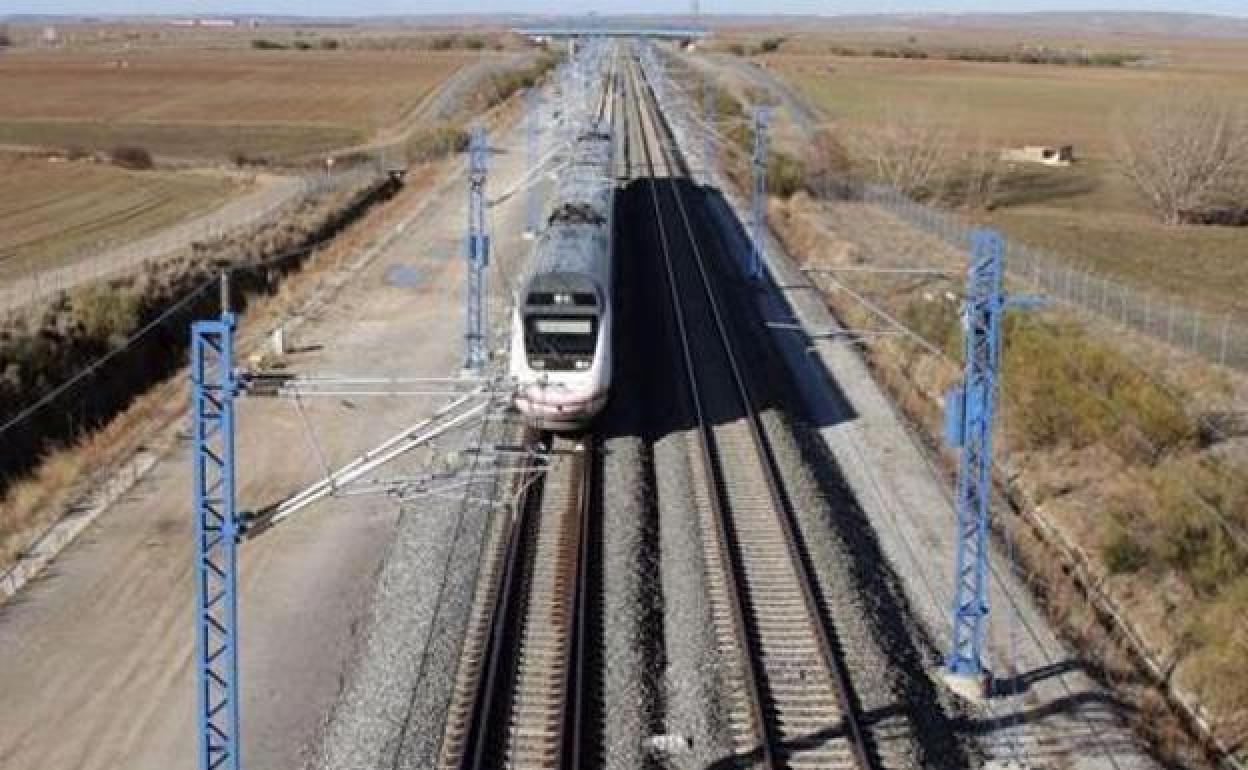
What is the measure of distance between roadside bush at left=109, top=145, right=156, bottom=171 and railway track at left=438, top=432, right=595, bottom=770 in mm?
60420

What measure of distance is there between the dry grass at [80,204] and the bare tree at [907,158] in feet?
94.6

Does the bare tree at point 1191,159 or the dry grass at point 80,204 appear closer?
the dry grass at point 80,204

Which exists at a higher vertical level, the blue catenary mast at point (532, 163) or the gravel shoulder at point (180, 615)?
the blue catenary mast at point (532, 163)

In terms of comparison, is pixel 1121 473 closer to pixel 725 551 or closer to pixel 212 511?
pixel 725 551

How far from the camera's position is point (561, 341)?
2400 cm

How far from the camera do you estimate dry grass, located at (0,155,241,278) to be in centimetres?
5359

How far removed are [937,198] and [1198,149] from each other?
10.8m

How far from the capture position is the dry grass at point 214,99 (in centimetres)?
9725

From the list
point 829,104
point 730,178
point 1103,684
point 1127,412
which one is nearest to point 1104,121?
point 829,104

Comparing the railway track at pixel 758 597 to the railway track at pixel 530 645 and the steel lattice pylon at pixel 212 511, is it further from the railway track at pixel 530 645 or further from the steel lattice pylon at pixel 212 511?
the steel lattice pylon at pixel 212 511

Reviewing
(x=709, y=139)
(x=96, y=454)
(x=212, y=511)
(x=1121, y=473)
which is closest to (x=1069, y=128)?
(x=709, y=139)

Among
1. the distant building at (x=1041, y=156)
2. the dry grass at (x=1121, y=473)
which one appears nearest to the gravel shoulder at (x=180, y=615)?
the dry grass at (x=1121, y=473)

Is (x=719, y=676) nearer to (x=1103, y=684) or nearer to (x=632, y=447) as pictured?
(x=1103, y=684)

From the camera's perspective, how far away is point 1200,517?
21812 mm
